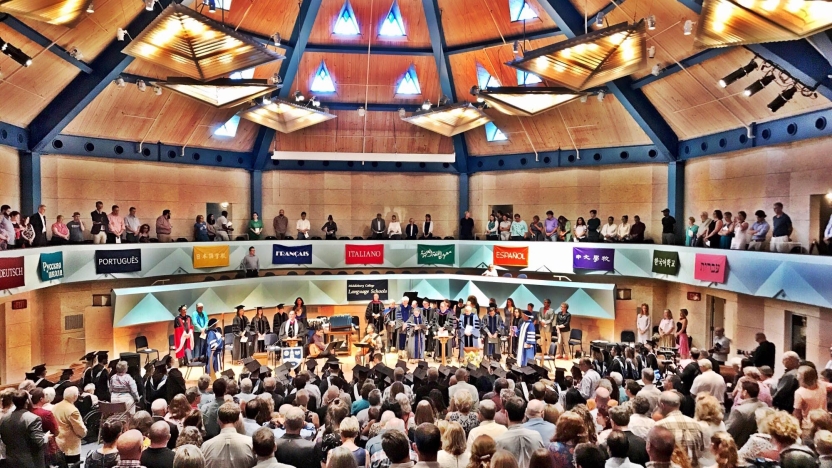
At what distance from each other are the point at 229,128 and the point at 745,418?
1809cm

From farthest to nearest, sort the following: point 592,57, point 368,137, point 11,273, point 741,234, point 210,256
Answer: point 368,137
point 210,256
point 741,234
point 11,273
point 592,57

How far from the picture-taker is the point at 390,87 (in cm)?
1991

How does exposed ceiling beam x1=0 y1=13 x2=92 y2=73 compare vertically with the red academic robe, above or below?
above

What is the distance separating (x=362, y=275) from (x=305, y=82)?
23.5 ft

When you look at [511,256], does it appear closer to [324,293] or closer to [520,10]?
[324,293]

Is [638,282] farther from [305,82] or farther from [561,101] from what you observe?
[305,82]

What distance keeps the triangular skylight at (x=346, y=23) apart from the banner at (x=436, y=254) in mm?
7824

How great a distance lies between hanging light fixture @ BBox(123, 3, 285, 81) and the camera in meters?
9.95

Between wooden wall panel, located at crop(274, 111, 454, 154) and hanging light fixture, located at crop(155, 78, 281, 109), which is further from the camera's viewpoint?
wooden wall panel, located at crop(274, 111, 454, 154)

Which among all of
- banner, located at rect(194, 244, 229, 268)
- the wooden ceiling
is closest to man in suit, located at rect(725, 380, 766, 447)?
the wooden ceiling

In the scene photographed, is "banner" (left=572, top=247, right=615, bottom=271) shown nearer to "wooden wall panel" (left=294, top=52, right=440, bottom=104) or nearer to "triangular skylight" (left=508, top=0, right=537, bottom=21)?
"triangular skylight" (left=508, top=0, right=537, bottom=21)

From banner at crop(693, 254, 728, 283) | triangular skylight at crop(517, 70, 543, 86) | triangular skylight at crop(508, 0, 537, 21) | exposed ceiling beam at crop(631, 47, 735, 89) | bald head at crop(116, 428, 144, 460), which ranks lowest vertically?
bald head at crop(116, 428, 144, 460)

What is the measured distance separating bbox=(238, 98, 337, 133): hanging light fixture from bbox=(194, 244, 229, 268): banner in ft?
14.8

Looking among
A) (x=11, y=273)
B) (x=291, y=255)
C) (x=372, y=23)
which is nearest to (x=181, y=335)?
(x=11, y=273)
